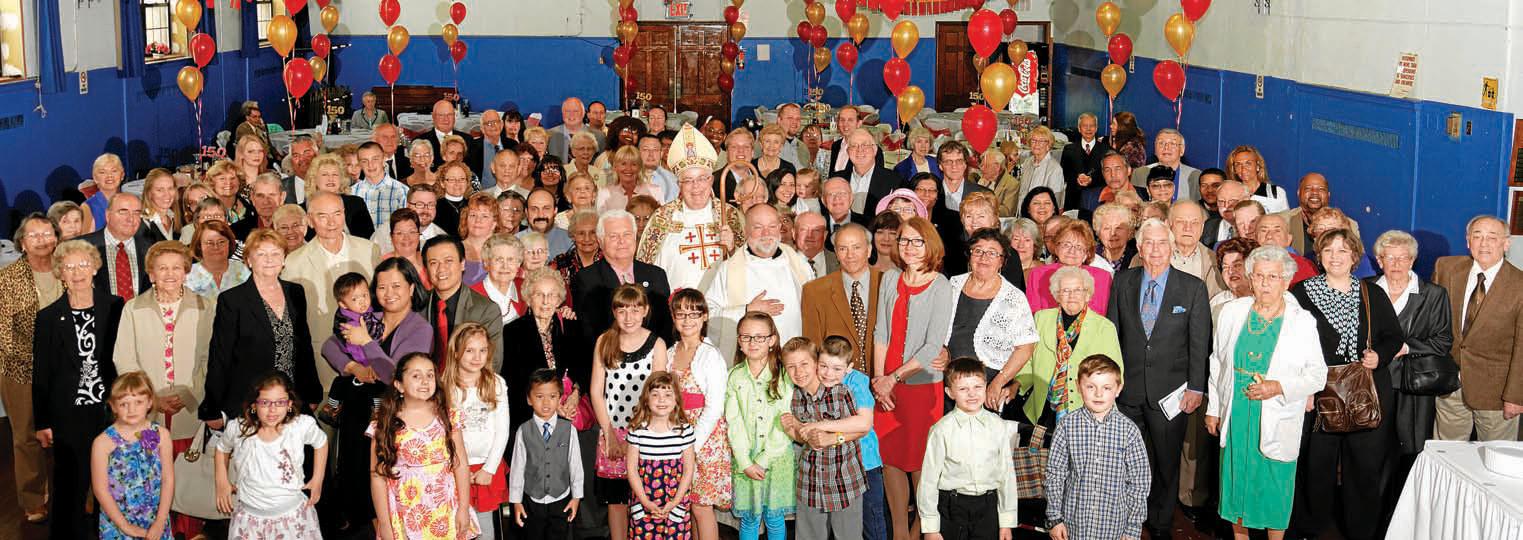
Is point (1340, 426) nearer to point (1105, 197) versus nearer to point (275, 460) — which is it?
point (1105, 197)

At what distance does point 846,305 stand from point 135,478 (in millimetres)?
2822

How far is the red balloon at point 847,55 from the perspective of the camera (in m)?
A: 17.3

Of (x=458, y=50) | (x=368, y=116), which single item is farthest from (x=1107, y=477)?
(x=458, y=50)

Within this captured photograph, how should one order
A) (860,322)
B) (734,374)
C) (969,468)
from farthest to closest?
(860,322) < (734,374) < (969,468)

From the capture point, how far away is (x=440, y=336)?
5.97m

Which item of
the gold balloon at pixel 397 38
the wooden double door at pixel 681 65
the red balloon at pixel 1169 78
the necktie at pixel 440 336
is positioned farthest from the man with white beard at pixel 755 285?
the wooden double door at pixel 681 65

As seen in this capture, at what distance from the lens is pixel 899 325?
236 inches

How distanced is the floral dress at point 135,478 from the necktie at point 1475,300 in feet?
17.5

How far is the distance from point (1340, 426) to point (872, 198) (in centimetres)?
333

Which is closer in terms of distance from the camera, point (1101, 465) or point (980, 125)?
point (1101, 465)

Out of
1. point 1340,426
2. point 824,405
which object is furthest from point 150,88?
point 1340,426

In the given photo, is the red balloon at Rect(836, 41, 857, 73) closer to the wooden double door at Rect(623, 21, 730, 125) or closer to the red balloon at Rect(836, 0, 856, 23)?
the red balloon at Rect(836, 0, 856, 23)

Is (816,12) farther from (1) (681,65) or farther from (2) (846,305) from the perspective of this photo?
(2) (846,305)

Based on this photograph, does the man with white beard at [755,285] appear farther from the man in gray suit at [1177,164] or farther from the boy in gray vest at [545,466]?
the man in gray suit at [1177,164]
